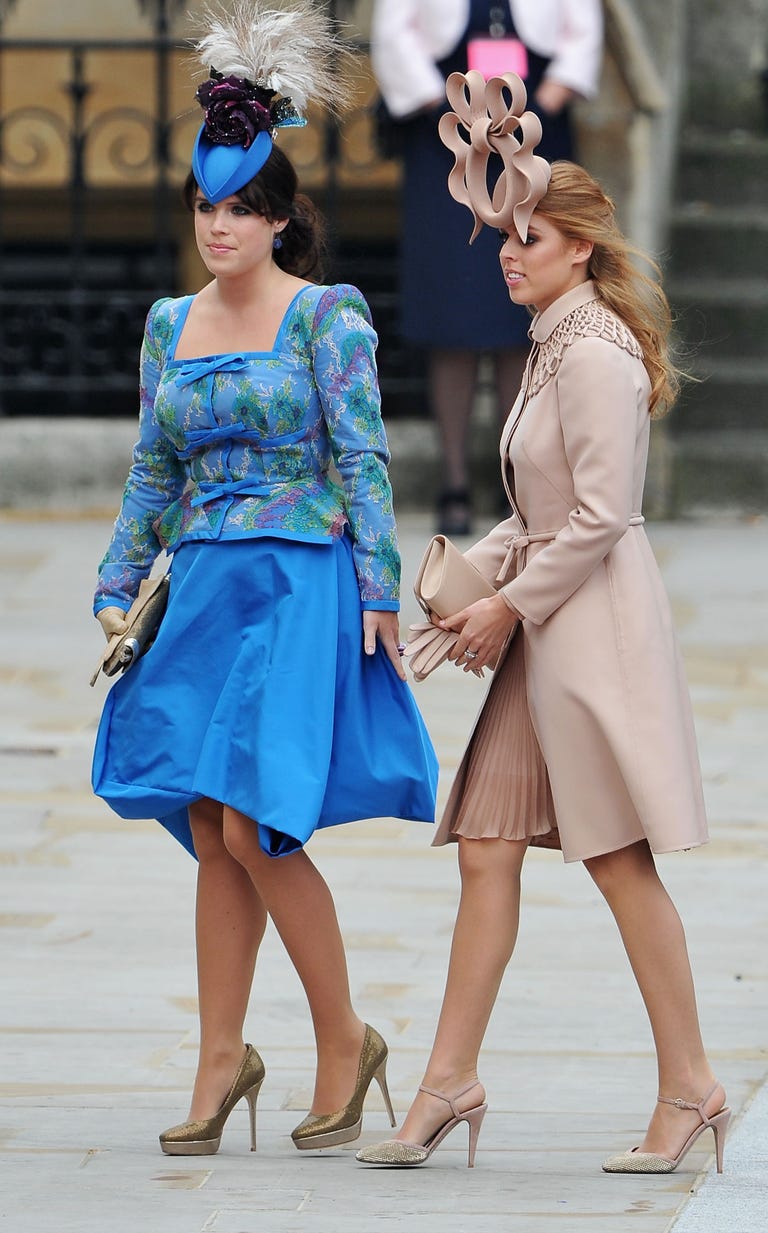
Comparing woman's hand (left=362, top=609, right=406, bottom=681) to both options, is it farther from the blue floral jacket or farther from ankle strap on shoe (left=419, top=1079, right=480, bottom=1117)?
ankle strap on shoe (left=419, top=1079, right=480, bottom=1117)

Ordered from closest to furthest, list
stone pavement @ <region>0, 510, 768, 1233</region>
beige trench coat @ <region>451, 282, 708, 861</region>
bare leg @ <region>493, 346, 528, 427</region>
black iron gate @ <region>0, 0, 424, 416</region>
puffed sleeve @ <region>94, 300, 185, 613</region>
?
stone pavement @ <region>0, 510, 768, 1233</region> < beige trench coat @ <region>451, 282, 708, 861</region> < puffed sleeve @ <region>94, 300, 185, 613</region> < bare leg @ <region>493, 346, 528, 427</region> < black iron gate @ <region>0, 0, 424, 416</region>

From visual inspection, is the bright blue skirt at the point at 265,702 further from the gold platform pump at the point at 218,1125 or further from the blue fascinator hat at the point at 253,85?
the blue fascinator hat at the point at 253,85

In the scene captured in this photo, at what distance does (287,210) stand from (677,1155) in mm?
1728

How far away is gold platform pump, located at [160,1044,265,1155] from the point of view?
402 cm

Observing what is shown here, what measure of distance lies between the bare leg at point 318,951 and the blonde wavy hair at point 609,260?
0.99 m

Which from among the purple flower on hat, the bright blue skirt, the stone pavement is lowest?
the stone pavement

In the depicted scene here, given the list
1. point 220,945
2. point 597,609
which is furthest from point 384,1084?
point 597,609

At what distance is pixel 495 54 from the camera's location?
9102 mm

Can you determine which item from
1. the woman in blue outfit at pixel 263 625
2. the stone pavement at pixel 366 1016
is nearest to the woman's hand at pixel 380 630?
the woman in blue outfit at pixel 263 625

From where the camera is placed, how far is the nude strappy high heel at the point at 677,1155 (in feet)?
12.5

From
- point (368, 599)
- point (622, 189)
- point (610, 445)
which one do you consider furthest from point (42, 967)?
point (622, 189)

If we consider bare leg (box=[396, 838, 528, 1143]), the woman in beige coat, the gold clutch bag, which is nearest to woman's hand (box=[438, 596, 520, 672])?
the woman in beige coat

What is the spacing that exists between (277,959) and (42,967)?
52cm

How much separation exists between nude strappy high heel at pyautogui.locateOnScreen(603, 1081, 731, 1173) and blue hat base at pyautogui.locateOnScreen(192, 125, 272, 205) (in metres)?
1.69
